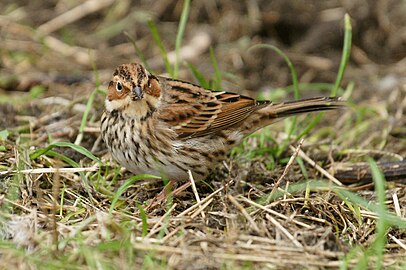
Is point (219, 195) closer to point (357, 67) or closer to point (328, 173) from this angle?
point (328, 173)

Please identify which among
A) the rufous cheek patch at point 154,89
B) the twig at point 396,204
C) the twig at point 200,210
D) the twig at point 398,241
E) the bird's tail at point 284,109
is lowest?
the twig at point 398,241

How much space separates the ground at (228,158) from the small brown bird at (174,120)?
0.23 m

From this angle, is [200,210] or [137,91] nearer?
[200,210]

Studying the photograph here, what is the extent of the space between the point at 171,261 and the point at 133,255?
0.22 meters

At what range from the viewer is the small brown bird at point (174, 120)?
498 centimetres

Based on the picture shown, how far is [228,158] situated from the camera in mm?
5781

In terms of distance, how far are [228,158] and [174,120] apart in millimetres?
759

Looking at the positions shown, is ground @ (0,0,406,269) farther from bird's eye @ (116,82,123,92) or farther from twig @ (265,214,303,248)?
bird's eye @ (116,82,123,92)

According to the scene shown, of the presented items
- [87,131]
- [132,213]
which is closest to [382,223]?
[132,213]

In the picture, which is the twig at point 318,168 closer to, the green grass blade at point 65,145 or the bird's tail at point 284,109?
the bird's tail at point 284,109

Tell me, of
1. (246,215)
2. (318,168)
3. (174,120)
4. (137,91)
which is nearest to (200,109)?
(174,120)

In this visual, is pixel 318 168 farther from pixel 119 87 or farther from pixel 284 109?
pixel 119 87

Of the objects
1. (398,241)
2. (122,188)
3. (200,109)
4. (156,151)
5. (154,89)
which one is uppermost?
(154,89)

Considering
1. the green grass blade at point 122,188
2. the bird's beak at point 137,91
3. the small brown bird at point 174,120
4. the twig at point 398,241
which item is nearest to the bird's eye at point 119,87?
the small brown bird at point 174,120
